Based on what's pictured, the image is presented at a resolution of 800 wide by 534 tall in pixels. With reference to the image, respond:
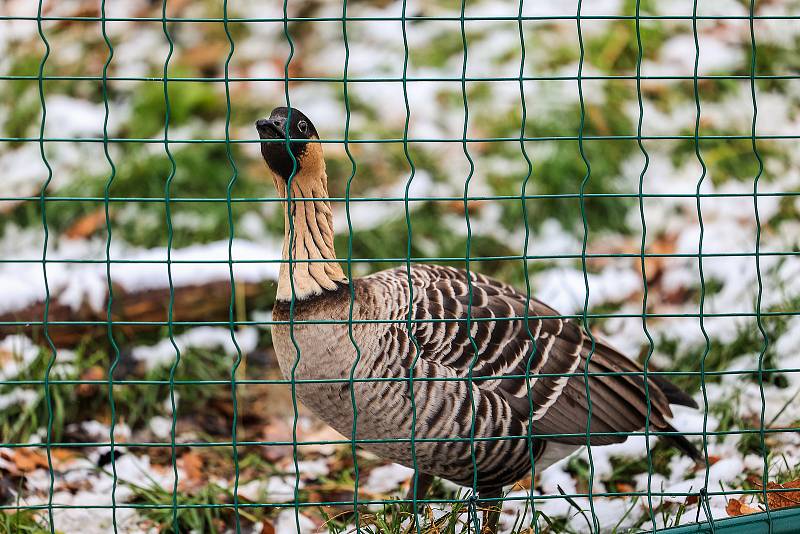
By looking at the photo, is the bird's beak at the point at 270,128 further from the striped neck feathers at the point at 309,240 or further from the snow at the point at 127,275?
the snow at the point at 127,275

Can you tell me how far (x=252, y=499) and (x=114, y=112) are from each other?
421 cm

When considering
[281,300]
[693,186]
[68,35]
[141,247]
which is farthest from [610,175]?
[68,35]

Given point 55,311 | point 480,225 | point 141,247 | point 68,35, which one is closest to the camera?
point 55,311

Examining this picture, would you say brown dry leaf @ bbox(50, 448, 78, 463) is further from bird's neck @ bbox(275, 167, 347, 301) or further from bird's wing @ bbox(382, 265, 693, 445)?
bird's wing @ bbox(382, 265, 693, 445)

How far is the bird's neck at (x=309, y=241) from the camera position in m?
3.80

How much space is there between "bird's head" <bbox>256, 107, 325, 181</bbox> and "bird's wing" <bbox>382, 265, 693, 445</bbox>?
0.68 m

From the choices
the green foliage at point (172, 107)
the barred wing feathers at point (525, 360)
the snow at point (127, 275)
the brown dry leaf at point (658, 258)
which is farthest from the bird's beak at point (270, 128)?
the green foliage at point (172, 107)

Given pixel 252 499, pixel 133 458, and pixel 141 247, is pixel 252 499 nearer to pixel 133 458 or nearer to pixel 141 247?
pixel 133 458

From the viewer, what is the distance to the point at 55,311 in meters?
5.27

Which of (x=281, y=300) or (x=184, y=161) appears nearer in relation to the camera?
(x=281, y=300)

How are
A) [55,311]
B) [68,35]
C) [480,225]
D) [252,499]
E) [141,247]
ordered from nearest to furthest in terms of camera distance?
[252,499]
[55,311]
[141,247]
[480,225]
[68,35]

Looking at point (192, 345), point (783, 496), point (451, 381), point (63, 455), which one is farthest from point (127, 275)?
point (783, 496)

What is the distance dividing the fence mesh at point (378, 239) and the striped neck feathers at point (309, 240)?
13 cm

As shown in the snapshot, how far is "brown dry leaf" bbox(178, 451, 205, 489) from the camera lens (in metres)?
4.73
